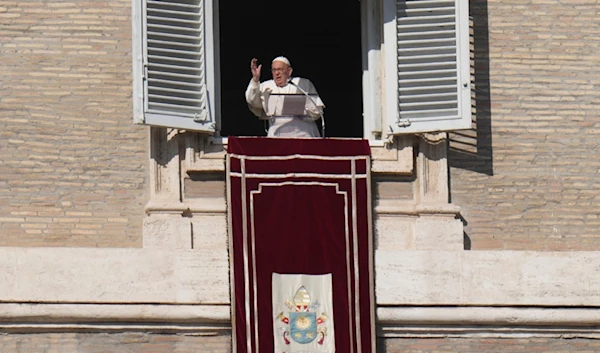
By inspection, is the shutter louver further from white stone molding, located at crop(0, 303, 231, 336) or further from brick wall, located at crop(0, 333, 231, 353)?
brick wall, located at crop(0, 333, 231, 353)

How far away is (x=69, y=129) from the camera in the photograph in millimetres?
15617

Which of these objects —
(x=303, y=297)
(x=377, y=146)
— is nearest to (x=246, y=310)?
(x=303, y=297)

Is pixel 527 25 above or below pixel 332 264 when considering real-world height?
above

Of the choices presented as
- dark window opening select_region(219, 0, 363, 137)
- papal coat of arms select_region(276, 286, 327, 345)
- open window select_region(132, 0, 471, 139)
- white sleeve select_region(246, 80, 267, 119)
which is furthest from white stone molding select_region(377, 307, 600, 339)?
dark window opening select_region(219, 0, 363, 137)

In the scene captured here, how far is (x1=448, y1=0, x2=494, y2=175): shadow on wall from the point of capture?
15797 millimetres

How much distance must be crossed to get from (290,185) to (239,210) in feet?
1.18

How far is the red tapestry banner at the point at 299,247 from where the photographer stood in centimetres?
1509

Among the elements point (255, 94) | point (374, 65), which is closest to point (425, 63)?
point (374, 65)

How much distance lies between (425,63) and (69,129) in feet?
7.69

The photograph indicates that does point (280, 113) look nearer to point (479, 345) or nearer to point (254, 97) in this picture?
point (254, 97)

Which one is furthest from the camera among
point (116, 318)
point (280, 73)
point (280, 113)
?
point (280, 73)

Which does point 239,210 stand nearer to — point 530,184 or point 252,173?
point 252,173

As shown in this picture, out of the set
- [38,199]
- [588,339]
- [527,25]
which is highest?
[527,25]

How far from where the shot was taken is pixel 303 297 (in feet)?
49.7
